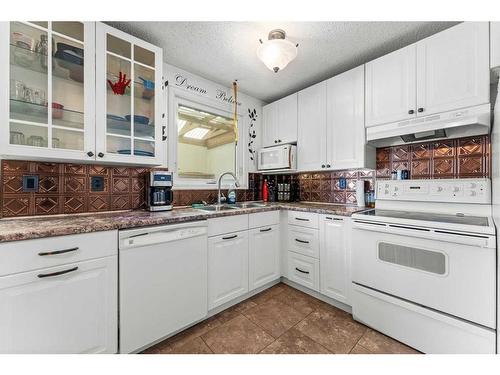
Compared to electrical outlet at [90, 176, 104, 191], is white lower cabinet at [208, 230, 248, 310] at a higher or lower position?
lower

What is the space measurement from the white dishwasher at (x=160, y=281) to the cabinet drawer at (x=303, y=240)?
991mm

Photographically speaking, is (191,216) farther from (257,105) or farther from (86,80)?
(257,105)

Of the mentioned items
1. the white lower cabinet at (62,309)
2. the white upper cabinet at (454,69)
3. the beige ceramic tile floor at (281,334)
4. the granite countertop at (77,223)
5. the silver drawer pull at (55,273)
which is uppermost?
the white upper cabinet at (454,69)

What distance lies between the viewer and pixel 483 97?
55.6 inches

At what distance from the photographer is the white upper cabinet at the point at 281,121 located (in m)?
2.65

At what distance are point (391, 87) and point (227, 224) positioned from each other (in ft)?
6.16

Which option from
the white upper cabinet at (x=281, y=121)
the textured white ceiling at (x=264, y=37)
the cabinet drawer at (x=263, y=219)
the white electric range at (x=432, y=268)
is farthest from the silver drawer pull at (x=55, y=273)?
the white upper cabinet at (x=281, y=121)

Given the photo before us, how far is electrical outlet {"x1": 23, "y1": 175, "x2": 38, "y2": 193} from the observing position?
1458mm

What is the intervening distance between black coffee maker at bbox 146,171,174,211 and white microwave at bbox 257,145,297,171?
4.41 feet

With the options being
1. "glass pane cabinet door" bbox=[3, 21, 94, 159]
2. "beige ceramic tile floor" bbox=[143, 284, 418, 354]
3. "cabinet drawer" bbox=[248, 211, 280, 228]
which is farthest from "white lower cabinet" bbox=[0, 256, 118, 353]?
"cabinet drawer" bbox=[248, 211, 280, 228]

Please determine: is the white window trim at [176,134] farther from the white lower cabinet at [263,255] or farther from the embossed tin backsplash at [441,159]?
the embossed tin backsplash at [441,159]

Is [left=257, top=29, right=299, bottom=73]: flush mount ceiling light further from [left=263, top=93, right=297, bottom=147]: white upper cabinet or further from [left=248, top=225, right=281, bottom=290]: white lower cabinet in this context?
[left=248, top=225, right=281, bottom=290]: white lower cabinet

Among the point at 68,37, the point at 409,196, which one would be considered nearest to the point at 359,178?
the point at 409,196
